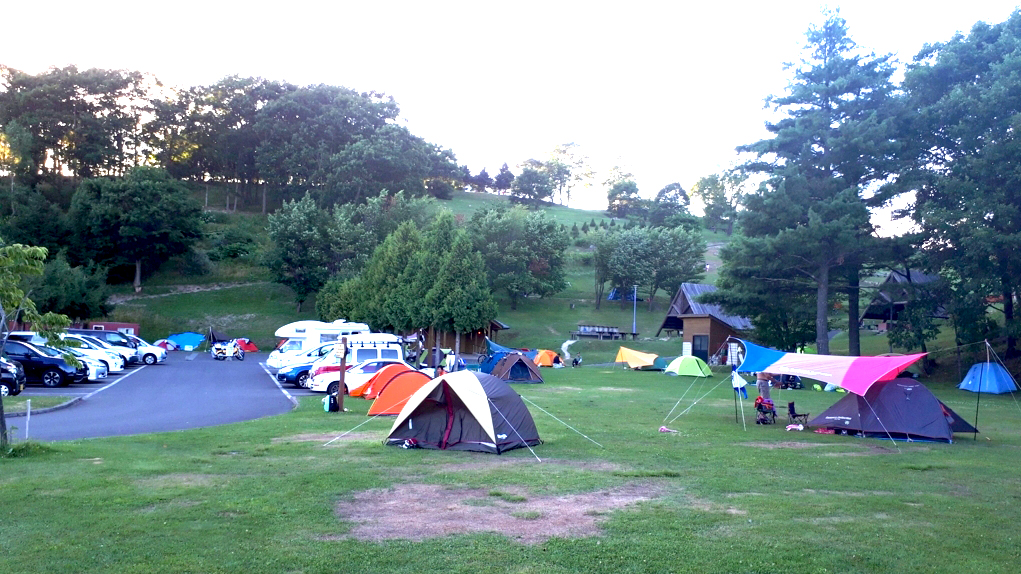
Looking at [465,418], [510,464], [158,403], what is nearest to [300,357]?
[158,403]

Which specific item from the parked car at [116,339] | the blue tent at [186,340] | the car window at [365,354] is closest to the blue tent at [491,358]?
the car window at [365,354]

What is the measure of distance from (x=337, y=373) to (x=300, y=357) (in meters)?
7.19

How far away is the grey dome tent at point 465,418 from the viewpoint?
13.1 m

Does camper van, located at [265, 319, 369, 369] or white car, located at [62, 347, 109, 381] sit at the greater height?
camper van, located at [265, 319, 369, 369]

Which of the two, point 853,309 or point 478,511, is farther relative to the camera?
point 853,309

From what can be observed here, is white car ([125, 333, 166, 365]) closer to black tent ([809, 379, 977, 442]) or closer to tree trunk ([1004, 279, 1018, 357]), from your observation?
black tent ([809, 379, 977, 442])

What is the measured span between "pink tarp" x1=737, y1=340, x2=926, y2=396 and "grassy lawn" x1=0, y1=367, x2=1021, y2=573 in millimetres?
1232

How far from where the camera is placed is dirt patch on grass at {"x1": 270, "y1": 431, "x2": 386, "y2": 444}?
560 inches

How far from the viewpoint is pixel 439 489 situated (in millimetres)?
9852

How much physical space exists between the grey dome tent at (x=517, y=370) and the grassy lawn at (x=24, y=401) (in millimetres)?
16131

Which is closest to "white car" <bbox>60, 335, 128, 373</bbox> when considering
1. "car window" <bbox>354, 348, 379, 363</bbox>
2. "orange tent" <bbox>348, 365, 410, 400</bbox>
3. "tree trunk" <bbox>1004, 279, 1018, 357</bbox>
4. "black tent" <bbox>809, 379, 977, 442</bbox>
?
"car window" <bbox>354, 348, 379, 363</bbox>

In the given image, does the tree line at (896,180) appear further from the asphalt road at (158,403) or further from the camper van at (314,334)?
the asphalt road at (158,403)

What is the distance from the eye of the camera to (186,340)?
5338cm

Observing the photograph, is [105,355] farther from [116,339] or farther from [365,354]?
[365,354]
